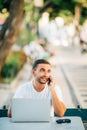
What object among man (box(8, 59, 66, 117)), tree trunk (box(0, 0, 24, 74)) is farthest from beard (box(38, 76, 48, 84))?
tree trunk (box(0, 0, 24, 74))

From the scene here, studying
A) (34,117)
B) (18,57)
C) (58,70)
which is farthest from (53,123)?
(18,57)

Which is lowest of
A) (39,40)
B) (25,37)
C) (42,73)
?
(42,73)

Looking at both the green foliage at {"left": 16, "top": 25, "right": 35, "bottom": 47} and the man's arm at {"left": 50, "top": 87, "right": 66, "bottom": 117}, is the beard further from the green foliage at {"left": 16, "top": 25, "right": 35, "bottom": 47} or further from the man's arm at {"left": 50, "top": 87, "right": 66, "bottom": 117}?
the green foliage at {"left": 16, "top": 25, "right": 35, "bottom": 47}

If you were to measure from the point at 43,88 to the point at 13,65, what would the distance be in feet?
42.4

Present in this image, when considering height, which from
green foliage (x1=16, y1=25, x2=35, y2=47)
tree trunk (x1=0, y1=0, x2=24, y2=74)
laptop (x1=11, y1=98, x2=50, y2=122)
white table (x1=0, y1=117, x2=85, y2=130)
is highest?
green foliage (x1=16, y1=25, x2=35, y2=47)

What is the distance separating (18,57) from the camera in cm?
1977

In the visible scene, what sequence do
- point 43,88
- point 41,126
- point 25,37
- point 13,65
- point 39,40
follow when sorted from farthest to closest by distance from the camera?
point 25,37 < point 39,40 < point 13,65 < point 43,88 < point 41,126

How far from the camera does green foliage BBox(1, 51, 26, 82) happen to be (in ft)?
54.5

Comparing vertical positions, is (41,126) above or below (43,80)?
below

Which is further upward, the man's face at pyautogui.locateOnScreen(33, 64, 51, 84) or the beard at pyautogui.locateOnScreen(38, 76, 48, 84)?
the man's face at pyautogui.locateOnScreen(33, 64, 51, 84)

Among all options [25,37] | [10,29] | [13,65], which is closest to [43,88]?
[10,29]

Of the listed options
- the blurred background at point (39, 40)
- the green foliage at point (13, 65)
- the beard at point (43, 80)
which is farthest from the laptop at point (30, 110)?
the green foliage at point (13, 65)

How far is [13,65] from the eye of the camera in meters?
18.5

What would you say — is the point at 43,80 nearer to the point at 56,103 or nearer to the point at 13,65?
the point at 56,103
